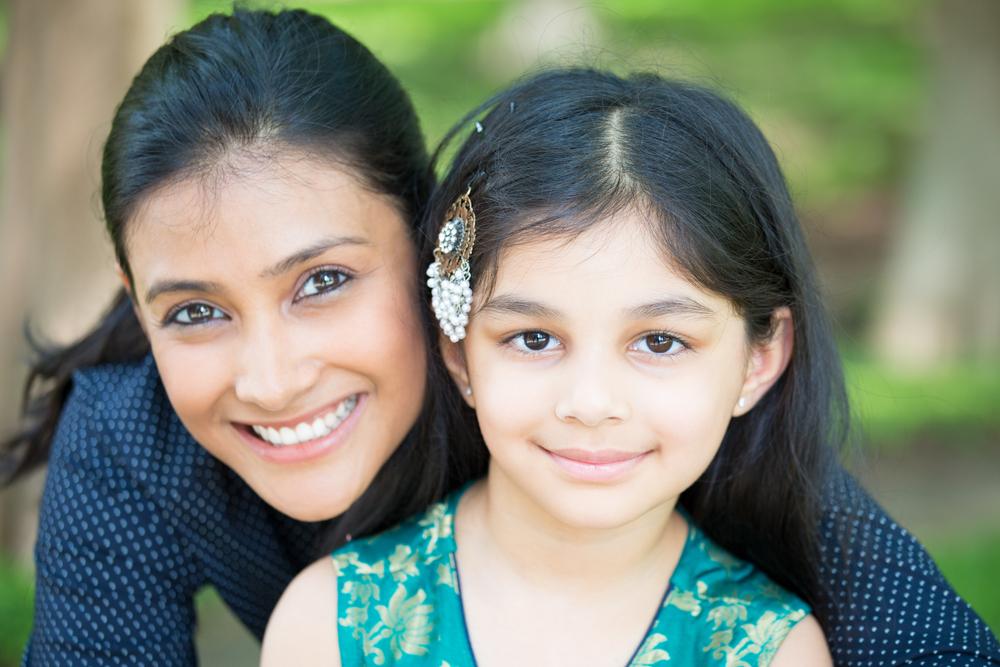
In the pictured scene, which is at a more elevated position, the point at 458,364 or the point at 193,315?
the point at 193,315

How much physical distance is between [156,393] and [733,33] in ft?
33.0

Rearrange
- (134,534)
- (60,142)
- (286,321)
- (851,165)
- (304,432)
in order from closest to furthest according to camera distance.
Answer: (286,321) → (304,432) → (134,534) → (60,142) → (851,165)

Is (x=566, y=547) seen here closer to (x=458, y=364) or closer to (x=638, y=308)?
(x=458, y=364)

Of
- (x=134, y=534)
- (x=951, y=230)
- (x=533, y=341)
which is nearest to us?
(x=533, y=341)

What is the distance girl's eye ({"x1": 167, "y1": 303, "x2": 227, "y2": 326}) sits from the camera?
8.04 ft

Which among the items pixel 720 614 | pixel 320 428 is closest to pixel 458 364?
pixel 320 428

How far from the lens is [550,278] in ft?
6.93

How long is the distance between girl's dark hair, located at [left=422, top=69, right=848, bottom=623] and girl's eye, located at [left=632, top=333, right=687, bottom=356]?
0.11m

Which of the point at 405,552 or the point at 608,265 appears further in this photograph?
the point at 405,552

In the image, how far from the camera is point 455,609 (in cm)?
237

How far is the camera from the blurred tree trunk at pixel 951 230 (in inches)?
286

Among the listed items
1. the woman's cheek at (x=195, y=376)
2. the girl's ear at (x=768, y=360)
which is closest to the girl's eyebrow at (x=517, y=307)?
the girl's ear at (x=768, y=360)

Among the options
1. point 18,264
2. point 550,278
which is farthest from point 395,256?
point 18,264

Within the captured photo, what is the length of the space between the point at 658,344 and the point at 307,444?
0.78 metres
